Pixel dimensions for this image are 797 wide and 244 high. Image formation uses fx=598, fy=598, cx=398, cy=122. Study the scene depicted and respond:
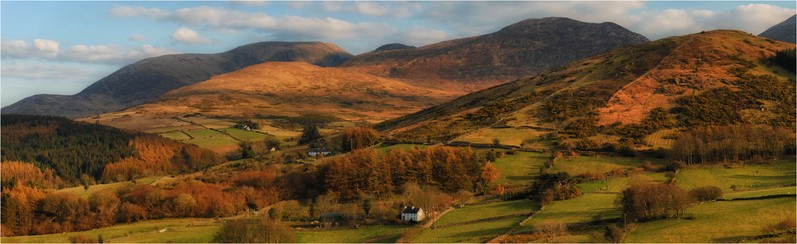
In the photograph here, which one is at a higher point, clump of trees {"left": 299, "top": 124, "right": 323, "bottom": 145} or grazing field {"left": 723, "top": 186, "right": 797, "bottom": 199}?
clump of trees {"left": 299, "top": 124, "right": 323, "bottom": 145}

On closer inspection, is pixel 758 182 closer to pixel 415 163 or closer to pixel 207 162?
pixel 415 163

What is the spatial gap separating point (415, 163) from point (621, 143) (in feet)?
112

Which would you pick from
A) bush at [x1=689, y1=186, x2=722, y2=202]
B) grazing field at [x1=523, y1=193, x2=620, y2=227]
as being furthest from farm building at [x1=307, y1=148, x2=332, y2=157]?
bush at [x1=689, y1=186, x2=722, y2=202]

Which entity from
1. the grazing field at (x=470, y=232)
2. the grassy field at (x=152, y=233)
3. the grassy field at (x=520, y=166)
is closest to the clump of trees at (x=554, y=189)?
the grassy field at (x=520, y=166)

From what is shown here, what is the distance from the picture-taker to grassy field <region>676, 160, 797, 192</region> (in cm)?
7369

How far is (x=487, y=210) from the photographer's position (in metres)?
73.1

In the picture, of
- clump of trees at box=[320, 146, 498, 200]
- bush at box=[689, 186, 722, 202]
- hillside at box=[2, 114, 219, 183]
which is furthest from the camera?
hillside at box=[2, 114, 219, 183]

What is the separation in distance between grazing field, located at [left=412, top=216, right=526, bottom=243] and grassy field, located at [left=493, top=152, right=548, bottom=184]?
22968 mm

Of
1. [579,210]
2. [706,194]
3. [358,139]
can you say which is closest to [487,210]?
[579,210]

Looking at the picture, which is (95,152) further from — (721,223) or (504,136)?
(721,223)

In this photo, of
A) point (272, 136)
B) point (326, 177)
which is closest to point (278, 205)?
point (326, 177)

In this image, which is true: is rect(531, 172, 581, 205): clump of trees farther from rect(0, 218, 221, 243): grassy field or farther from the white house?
rect(0, 218, 221, 243): grassy field

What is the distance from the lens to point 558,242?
5238 cm

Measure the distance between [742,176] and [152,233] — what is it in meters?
78.6
